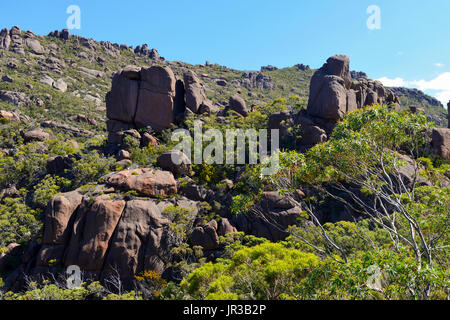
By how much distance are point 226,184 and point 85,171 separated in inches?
626

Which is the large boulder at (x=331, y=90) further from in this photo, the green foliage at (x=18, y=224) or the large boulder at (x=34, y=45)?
the large boulder at (x=34, y=45)

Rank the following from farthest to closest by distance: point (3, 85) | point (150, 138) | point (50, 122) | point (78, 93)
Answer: point (78, 93), point (3, 85), point (50, 122), point (150, 138)

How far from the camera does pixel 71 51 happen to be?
90.1 m

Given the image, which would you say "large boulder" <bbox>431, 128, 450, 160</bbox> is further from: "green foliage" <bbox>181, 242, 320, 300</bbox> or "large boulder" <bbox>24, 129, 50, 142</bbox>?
"large boulder" <bbox>24, 129, 50, 142</bbox>

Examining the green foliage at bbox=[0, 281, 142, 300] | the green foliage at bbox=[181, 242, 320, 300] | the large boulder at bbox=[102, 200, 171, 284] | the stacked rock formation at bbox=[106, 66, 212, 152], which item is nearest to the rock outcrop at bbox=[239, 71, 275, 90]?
the stacked rock formation at bbox=[106, 66, 212, 152]

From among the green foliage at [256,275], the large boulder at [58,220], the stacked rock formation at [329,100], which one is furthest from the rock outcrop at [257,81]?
the green foliage at [256,275]

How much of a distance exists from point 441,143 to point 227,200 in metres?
25.0

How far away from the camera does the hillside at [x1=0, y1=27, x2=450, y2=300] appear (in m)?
10.5

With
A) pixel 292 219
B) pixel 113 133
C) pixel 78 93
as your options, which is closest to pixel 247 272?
pixel 292 219

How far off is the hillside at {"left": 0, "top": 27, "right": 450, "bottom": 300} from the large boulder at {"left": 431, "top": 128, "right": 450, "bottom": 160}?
0.13 metres

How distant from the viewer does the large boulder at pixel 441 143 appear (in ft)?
Answer: 91.2

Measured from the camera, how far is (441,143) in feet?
92.2

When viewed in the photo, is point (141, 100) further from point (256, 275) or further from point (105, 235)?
point (256, 275)

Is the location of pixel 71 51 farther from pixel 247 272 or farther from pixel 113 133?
pixel 247 272
